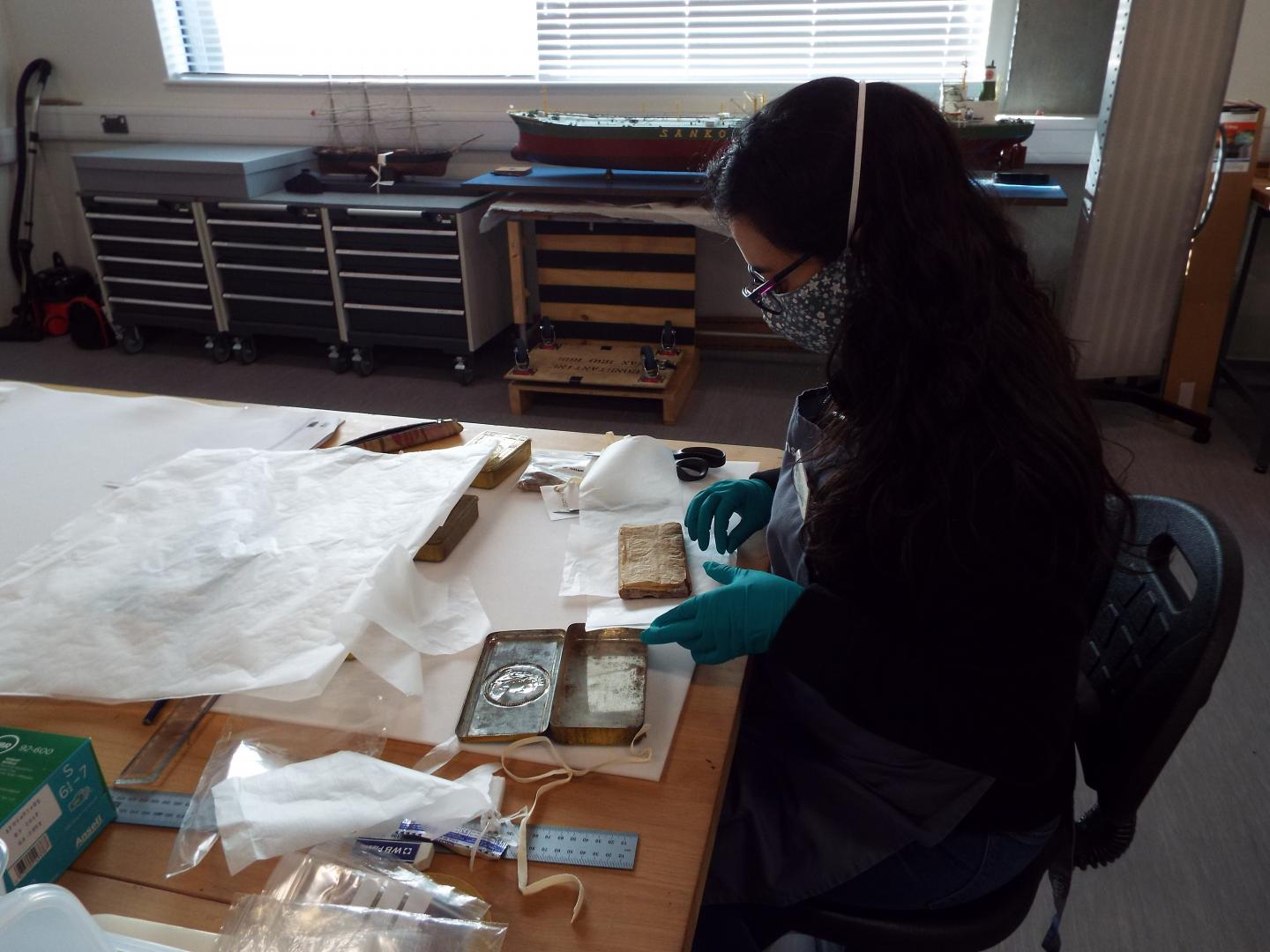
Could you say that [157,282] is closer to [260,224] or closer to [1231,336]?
[260,224]

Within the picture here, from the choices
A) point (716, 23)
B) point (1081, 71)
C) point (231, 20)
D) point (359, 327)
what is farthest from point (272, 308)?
point (1081, 71)

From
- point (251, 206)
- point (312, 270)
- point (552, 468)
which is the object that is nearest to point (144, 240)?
point (251, 206)

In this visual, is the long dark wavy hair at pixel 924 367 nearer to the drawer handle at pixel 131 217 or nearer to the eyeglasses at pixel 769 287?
the eyeglasses at pixel 769 287

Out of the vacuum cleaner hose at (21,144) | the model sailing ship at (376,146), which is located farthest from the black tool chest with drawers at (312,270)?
the vacuum cleaner hose at (21,144)

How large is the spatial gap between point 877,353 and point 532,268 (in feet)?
10.6

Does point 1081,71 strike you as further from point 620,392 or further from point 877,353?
point 877,353

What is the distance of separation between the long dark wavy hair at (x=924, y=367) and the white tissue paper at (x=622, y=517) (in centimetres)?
21

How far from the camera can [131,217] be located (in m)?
3.71

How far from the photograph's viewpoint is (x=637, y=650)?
3.13 ft

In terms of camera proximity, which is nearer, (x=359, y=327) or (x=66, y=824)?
(x=66, y=824)

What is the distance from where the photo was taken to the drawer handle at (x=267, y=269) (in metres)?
3.58

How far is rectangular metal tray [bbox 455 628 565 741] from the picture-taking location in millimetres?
847

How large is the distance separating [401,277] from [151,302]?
123cm

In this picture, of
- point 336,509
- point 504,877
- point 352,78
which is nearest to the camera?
point 504,877
